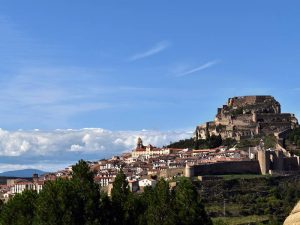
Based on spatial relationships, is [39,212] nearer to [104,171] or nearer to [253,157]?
[253,157]

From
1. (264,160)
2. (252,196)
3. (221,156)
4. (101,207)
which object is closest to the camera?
(101,207)

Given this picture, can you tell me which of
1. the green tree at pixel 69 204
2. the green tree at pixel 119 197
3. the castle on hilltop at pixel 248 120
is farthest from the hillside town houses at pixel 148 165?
the green tree at pixel 69 204

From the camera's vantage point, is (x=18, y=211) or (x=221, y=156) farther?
(x=221, y=156)

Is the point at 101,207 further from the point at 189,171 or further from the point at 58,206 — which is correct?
the point at 189,171

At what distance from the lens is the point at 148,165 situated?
94.7m

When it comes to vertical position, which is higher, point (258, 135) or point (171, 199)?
point (258, 135)

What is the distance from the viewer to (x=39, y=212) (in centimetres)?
3055

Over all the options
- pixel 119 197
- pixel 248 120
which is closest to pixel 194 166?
pixel 248 120

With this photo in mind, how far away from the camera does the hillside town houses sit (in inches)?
3237

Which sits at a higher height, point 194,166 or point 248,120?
point 248,120

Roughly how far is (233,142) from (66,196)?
70.5 metres

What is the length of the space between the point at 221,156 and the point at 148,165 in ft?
35.2

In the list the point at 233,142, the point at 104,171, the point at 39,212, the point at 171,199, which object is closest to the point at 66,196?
the point at 39,212

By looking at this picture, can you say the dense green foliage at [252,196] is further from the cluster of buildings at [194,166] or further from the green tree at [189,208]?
the green tree at [189,208]
